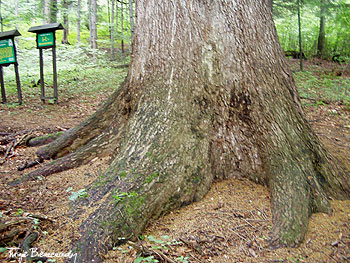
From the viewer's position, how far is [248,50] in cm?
307

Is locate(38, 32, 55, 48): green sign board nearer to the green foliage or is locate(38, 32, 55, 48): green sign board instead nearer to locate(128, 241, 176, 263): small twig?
locate(128, 241, 176, 263): small twig

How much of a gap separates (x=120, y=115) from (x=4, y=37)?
277 inches

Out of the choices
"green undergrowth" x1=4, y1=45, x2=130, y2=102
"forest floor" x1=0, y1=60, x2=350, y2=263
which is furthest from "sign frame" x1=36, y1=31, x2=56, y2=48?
"forest floor" x1=0, y1=60, x2=350, y2=263

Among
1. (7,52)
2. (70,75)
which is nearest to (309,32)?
(70,75)

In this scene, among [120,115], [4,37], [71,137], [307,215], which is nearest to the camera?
[307,215]

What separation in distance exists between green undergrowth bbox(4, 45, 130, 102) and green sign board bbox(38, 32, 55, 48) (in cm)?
188

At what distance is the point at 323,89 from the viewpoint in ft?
31.8

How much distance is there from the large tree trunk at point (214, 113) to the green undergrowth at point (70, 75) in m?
7.37

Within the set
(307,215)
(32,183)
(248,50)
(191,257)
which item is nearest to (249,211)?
(307,215)

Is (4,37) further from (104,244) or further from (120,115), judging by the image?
(104,244)

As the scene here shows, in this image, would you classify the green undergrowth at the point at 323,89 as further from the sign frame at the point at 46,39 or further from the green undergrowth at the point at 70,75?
the sign frame at the point at 46,39

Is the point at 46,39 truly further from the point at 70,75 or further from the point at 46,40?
the point at 70,75

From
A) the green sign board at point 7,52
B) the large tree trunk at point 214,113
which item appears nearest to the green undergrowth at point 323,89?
the large tree trunk at point 214,113

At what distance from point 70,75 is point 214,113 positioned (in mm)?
11999
